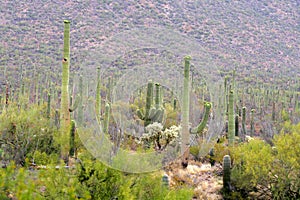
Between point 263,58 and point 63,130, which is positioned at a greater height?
point 263,58

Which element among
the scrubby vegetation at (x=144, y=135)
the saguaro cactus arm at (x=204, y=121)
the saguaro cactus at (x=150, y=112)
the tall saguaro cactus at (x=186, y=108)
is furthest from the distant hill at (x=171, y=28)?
the saguaro cactus arm at (x=204, y=121)

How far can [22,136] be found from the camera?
12125 millimetres

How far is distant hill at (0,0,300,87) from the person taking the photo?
3528 centimetres

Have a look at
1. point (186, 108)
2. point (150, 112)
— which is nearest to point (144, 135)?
point (150, 112)

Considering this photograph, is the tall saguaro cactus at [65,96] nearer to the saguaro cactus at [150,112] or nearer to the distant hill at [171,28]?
the saguaro cactus at [150,112]

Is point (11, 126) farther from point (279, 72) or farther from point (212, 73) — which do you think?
point (279, 72)

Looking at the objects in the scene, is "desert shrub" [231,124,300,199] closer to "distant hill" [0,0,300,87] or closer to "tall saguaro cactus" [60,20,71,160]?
"tall saguaro cactus" [60,20,71,160]

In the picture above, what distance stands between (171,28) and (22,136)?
24865 mm

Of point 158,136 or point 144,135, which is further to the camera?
point 158,136

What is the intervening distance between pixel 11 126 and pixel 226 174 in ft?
18.3

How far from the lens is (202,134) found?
1775cm

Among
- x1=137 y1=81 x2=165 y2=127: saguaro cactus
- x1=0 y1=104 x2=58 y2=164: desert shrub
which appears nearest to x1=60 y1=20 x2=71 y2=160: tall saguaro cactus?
x1=0 y1=104 x2=58 y2=164: desert shrub

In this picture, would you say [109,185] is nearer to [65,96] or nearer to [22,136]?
[65,96]

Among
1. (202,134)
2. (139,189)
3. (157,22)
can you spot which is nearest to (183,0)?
(157,22)
